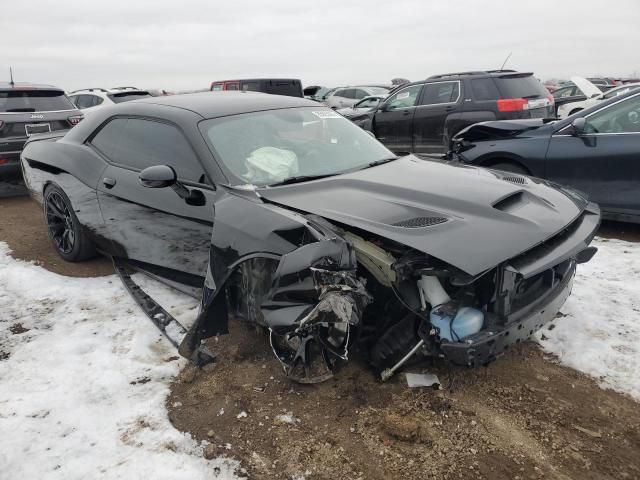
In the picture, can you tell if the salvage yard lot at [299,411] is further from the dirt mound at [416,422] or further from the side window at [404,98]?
the side window at [404,98]

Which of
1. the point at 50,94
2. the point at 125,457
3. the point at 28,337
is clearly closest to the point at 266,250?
the point at 125,457

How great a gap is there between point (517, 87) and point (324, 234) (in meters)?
6.44

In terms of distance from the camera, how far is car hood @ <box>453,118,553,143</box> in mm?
5434

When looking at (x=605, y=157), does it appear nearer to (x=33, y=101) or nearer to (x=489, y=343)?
(x=489, y=343)

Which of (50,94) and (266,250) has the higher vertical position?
(50,94)

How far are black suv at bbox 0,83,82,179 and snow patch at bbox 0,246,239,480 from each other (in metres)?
3.71

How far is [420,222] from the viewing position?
2426 millimetres

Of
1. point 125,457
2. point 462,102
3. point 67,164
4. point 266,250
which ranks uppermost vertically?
point 462,102

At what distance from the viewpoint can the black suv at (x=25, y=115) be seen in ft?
22.7

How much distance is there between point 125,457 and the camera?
2225mm

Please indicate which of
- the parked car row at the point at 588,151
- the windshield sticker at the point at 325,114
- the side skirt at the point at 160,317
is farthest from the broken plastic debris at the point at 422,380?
the parked car row at the point at 588,151

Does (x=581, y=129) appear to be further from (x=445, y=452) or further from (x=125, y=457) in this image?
(x=125, y=457)

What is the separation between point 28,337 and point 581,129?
5.16m

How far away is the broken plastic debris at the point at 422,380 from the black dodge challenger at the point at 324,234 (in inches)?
6.7
